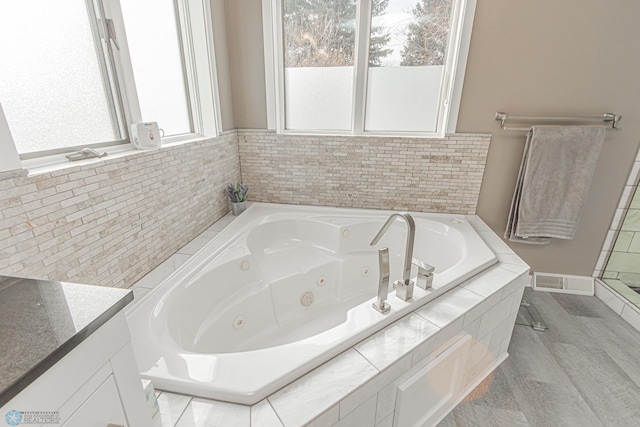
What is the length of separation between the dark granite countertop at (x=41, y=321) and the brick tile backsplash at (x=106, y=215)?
0.41m

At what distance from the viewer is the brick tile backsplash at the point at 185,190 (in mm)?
1005

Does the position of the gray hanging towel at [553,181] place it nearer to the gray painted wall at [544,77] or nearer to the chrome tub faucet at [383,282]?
the gray painted wall at [544,77]

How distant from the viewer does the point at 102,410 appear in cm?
54

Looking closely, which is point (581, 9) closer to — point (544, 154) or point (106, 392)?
point (544, 154)

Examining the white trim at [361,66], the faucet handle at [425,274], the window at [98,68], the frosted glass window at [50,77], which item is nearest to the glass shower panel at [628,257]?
the faucet handle at [425,274]

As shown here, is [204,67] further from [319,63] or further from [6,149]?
[6,149]

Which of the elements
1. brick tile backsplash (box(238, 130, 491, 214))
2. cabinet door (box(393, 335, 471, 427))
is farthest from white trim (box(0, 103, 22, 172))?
brick tile backsplash (box(238, 130, 491, 214))

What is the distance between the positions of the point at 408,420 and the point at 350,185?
1.61m

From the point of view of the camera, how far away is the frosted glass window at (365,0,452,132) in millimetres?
2053

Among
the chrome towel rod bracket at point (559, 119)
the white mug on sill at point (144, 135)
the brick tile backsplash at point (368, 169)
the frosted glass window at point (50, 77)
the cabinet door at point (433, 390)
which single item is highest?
the frosted glass window at point (50, 77)

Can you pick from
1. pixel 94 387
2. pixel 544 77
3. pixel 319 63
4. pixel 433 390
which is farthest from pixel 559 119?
pixel 94 387

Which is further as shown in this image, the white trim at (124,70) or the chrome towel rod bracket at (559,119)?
the chrome towel rod bracket at (559,119)
